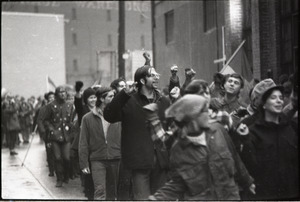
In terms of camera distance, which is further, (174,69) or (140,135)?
(174,69)

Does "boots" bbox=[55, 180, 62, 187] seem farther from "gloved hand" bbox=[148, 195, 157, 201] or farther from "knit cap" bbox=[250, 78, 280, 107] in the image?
"knit cap" bbox=[250, 78, 280, 107]

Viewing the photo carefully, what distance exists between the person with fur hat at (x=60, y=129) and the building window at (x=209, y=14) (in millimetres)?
2527

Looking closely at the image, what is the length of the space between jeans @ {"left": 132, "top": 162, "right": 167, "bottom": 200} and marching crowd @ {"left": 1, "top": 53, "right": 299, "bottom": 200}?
0.04ft

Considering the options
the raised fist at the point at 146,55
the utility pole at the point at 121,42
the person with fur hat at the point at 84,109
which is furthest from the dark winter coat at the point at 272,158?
the person with fur hat at the point at 84,109

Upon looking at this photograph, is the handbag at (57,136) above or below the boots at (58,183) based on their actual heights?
above

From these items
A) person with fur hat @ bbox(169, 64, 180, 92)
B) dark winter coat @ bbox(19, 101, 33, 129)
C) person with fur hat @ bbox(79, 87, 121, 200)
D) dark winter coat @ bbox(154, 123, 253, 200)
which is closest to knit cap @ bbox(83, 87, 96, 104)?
person with fur hat @ bbox(79, 87, 121, 200)

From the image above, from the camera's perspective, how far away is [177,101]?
6.76 m

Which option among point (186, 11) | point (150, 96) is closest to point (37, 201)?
point (150, 96)

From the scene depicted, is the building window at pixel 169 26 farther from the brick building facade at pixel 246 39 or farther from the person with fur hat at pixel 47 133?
the person with fur hat at pixel 47 133

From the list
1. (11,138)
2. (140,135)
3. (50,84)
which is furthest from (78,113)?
(11,138)

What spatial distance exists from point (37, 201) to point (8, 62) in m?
2.02

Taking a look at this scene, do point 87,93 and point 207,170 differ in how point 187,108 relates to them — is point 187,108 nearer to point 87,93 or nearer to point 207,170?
point 207,170

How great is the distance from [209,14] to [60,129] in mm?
3323

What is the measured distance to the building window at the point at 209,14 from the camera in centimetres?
832
